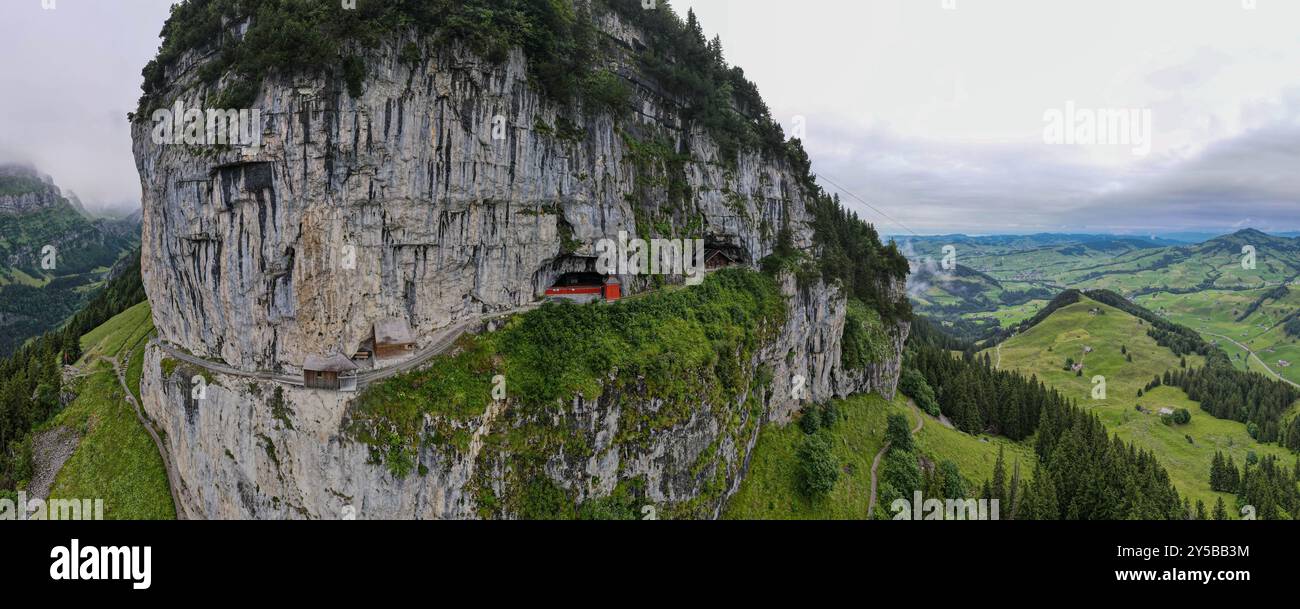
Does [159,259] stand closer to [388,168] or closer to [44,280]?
[388,168]

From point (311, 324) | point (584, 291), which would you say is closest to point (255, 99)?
point (311, 324)

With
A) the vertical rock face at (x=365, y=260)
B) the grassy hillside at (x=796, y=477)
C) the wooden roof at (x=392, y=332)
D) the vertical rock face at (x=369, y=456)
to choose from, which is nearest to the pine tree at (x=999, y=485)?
the grassy hillside at (x=796, y=477)

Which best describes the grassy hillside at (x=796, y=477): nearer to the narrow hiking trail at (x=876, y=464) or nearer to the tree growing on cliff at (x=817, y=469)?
the narrow hiking trail at (x=876, y=464)
